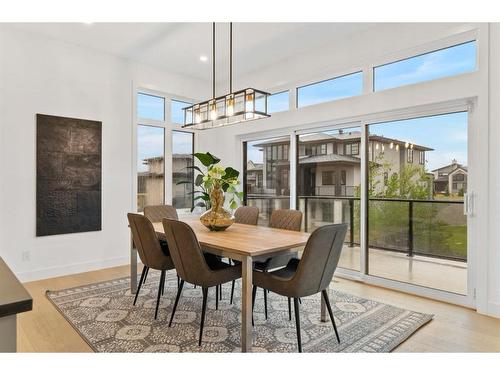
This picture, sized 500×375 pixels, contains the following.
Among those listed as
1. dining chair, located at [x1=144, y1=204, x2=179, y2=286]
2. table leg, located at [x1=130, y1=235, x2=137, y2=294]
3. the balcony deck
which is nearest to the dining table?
table leg, located at [x1=130, y1=235, x2=137, y2=294]

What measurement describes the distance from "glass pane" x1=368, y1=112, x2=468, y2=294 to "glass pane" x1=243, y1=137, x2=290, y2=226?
1.39 m

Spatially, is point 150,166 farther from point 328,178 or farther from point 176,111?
point 328,178

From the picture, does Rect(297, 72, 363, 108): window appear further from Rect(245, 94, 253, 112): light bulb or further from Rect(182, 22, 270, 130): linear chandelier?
Rect(245, 94, 253, 112): light bulb

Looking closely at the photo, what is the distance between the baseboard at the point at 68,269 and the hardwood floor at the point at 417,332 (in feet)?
1.35

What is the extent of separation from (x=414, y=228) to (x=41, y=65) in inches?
193

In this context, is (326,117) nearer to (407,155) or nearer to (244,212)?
(407,155)

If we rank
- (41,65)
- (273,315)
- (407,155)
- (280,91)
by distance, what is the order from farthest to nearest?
(280,91)
(41,65)
(407,155)
(273,315)

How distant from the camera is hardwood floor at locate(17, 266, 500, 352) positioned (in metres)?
2.44

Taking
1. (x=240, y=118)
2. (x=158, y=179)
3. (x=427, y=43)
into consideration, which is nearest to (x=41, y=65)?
(x=158, y=179)

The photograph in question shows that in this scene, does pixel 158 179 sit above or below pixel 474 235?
above

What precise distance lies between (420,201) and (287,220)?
1.51 m

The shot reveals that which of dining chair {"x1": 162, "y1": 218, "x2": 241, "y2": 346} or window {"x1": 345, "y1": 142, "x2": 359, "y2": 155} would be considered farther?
window {"x1": 345, "y1": 142, "x2": 359, "y2": 155}

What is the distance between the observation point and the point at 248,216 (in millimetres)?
4055

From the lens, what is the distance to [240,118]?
3.27 meters
